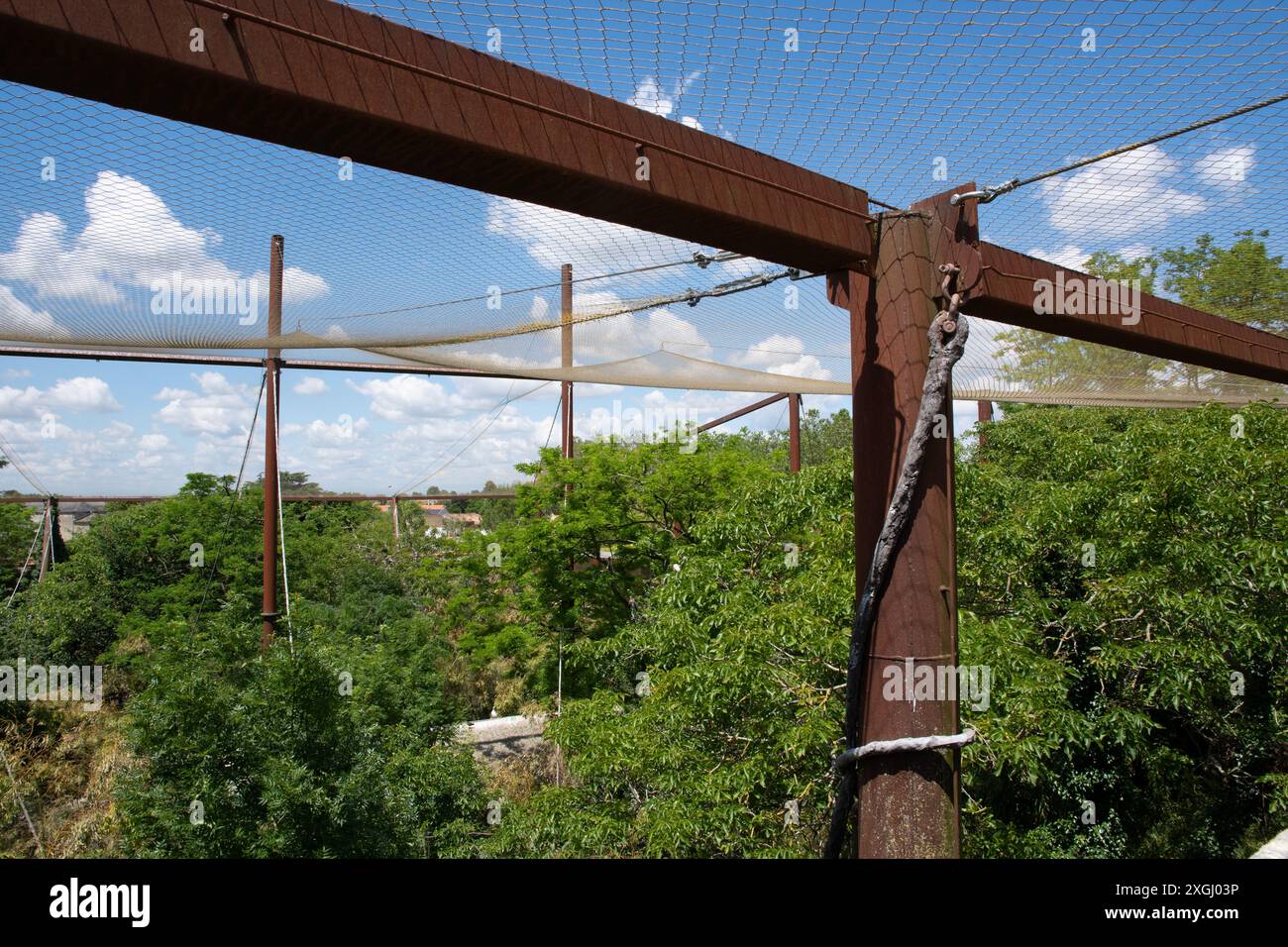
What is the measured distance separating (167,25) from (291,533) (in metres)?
18.1

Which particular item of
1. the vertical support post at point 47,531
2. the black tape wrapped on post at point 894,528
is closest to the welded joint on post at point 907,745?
the black tape wrapped on post at point 894,528

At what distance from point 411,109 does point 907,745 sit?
1237 mm

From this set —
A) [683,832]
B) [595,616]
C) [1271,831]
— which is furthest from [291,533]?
[1271,831]

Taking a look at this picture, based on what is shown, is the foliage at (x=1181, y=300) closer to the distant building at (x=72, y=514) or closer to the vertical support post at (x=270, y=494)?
the vertical support post at (x=270, y=494)

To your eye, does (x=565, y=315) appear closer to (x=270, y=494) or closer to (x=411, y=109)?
(x=411, y=109)

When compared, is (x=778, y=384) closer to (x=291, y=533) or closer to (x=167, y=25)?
(x=167, y=25)

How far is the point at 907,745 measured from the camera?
1421mm

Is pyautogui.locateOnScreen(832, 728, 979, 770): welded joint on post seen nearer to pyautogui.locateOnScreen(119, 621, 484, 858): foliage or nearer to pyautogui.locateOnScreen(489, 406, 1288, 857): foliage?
pyautogui.locateOnScreen(489, 406, 1288, 857): foliage

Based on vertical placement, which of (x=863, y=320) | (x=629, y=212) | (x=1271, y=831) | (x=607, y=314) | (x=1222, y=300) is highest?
(x=1222, y=300)

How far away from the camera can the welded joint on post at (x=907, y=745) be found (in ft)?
4.67

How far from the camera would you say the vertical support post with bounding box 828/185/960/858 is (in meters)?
1.46

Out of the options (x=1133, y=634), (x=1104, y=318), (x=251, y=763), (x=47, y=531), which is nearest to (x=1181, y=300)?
(x=1133, y=634)

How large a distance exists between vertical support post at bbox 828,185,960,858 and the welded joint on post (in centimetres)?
2

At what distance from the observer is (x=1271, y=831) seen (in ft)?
20.6
